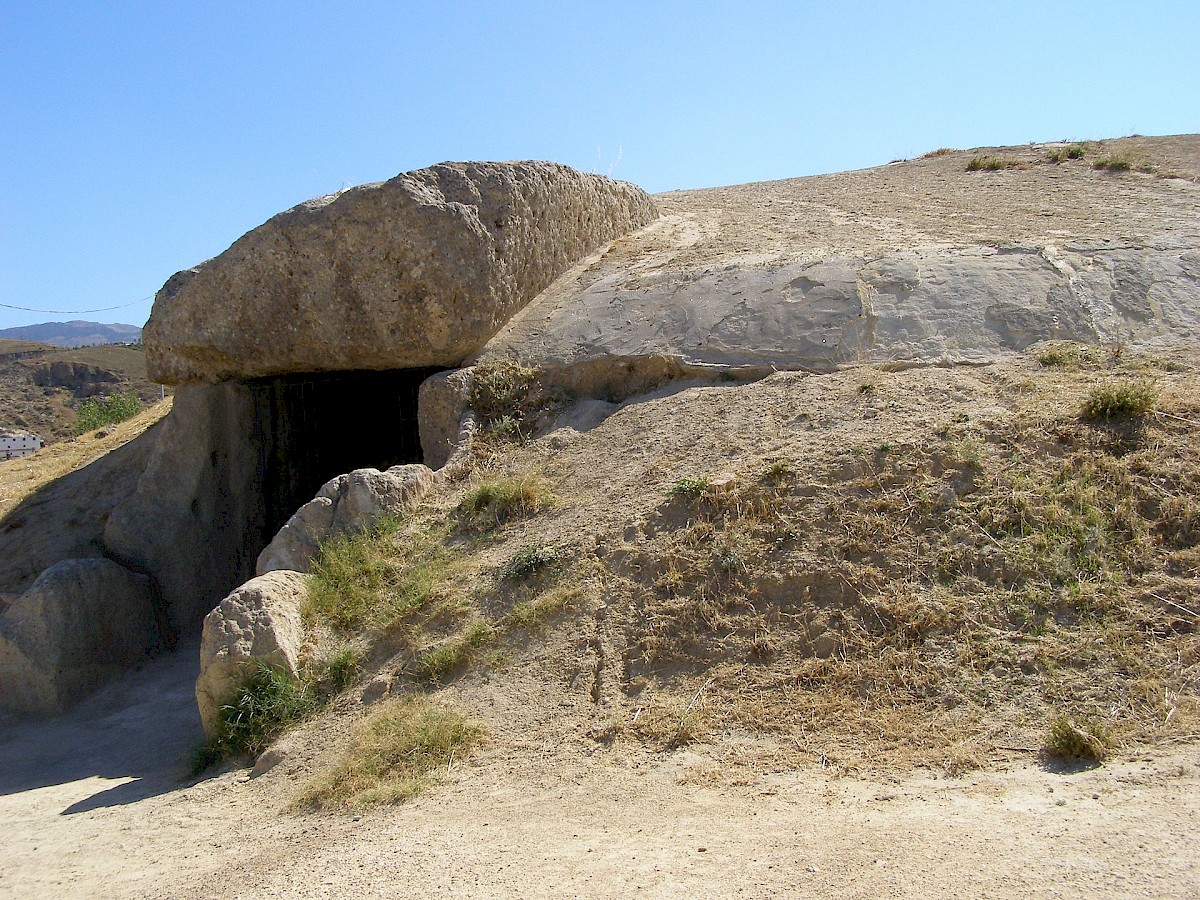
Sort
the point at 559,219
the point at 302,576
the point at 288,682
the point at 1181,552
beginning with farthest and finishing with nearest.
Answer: the point at 559,219 < the point at 302,576 < the point at 288,682 < the point at 1181,552

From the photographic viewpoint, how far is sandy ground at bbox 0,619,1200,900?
123 inches

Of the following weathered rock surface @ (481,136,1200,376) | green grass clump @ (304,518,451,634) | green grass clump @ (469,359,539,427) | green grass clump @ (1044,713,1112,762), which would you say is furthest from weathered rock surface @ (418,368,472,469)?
green grass clump @ (1044,713,1112,762)

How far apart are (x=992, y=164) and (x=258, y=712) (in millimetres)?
9130

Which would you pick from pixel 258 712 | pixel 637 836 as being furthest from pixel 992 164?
pixel 637 836

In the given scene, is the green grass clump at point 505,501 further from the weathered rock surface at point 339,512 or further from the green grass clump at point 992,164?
the green grass clump at point 992,164

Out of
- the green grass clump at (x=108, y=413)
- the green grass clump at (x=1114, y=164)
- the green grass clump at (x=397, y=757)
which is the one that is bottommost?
the green grass clump at (x=397, y=757)

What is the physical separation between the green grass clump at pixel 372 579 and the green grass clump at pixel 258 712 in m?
0.47

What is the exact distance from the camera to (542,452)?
273 inches

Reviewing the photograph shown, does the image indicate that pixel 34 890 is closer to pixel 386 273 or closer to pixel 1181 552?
pixel 386 273

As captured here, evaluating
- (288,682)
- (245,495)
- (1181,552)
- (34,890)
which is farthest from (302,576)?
(1181,552)

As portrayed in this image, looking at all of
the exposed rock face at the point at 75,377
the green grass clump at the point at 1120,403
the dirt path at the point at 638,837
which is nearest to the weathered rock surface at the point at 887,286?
the green grass clump at the point at 1120,403

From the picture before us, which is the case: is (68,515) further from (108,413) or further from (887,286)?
(108,413)

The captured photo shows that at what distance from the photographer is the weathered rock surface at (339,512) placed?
6.35 meters

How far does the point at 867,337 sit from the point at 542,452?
231 centimetres
